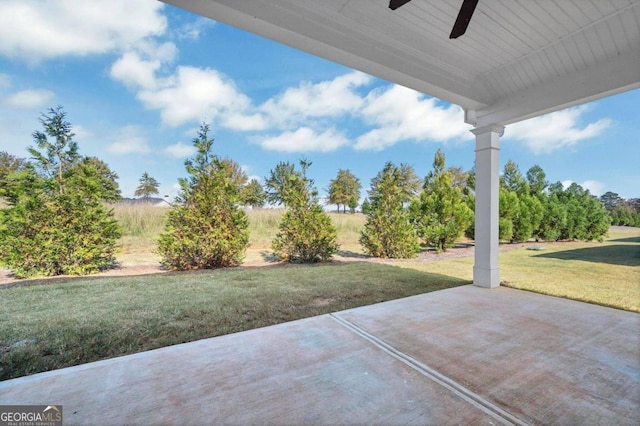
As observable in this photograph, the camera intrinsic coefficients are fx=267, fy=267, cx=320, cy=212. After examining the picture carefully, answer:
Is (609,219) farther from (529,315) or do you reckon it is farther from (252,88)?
(252,88)

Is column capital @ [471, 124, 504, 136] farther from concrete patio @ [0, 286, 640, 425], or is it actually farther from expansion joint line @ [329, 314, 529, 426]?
expansion joint line @ [329, 314, 529, 426]

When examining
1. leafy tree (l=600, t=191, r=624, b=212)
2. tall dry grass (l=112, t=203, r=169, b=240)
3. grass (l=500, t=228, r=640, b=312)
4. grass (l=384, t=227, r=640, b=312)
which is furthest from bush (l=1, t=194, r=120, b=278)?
leafy tree (l=600, t=191, r=624, b=212)

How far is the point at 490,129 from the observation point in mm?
3568

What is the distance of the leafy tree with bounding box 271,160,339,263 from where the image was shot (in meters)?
5.94

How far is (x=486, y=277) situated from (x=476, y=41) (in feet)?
9.45

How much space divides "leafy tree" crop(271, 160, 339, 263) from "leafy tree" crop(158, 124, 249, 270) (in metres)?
1.00

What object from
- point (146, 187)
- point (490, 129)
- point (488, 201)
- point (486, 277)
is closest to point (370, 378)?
point (486, 277)

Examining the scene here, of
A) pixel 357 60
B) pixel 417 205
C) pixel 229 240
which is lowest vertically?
pixel 229 240

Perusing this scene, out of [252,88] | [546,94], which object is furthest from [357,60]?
[252,88]

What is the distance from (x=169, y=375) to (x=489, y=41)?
3712mm

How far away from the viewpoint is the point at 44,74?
3.95m

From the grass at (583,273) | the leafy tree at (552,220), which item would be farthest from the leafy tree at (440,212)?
the leafy tree at (552,220)

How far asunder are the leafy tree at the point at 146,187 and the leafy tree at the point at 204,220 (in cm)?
202

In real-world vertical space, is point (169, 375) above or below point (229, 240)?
below
